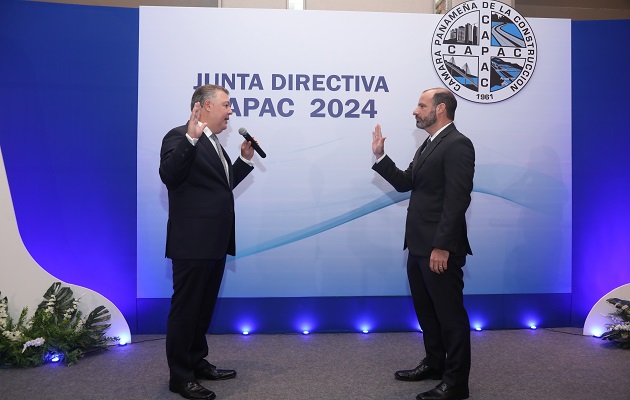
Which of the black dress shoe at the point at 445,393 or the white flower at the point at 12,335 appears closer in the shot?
the black dress shoe at the point at 445,393

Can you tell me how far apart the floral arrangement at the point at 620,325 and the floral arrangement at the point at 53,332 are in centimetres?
375

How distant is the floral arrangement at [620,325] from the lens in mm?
3882

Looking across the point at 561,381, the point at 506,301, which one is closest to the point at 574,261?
the point at 506,301

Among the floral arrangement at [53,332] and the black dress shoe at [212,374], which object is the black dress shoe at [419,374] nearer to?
the black dress shoe at [212,374]

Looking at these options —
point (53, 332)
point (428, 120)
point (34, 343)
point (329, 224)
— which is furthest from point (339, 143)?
point (34, 343)

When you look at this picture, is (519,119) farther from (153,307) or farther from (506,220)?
(153,307)

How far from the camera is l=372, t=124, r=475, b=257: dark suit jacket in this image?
278 centimetres

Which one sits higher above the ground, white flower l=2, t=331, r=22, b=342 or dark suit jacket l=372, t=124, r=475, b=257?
dark suit jacket l=372, t=124, r=475, b=257

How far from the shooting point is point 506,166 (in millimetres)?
4410

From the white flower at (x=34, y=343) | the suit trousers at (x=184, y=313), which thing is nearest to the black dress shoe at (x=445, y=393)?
the suit trousers at (x=184, y=313)

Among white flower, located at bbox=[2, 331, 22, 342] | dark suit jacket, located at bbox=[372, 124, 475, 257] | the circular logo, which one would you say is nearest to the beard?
dark suit jacket, located at bbox=[372, 124, 475, 257]

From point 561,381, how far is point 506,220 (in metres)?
1.57

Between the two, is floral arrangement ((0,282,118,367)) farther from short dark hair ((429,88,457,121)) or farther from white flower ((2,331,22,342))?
short dark hair ((429,88,457,121))

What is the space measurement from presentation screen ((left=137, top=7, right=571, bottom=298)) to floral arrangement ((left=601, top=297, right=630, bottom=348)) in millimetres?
423
